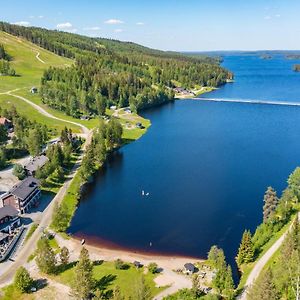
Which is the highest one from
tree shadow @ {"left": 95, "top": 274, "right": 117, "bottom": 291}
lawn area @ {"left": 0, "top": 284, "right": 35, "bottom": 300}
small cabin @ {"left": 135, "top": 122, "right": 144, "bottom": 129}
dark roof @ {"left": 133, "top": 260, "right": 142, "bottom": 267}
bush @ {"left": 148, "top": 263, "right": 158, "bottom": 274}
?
small cabin @ {"left": 135, "top": 122, "right": 144, "bottom": 129}

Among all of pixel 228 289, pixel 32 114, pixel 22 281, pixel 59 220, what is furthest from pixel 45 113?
pixel 228 289

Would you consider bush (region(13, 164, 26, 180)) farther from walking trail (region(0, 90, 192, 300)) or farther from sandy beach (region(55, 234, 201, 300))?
sandy beach (region(55, 234, 201, 300))

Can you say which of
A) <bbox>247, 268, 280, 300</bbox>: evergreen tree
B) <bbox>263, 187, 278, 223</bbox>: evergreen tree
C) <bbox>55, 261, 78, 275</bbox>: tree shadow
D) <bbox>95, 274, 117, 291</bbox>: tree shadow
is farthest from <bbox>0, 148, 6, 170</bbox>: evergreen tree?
<bbox>247, 268, 280, 300</bbox>: evergreen tree

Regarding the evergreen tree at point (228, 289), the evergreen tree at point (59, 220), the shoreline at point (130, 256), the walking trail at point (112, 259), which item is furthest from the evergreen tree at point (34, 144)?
the evergreen tree at point (228, 289)

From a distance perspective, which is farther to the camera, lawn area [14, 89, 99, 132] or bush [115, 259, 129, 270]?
lawn area [14, 89, 99, 132]

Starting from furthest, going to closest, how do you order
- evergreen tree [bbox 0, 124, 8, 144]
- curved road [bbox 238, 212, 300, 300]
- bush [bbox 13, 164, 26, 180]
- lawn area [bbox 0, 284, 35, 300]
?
1. evergreen tree [bbox 0, 124, 8, 144]
2. bush [bbox 13, 164, 26, 180]
3. curved road [bbox 238, 212, 300, 300]
4. lawn area [bbox 0, 284, 35, 300]

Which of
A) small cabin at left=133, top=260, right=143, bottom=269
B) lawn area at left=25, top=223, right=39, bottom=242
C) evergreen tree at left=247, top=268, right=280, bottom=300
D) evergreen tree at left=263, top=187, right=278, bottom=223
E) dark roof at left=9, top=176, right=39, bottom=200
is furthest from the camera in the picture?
dark roof at left=9, top=176, right=39, bottom=200
